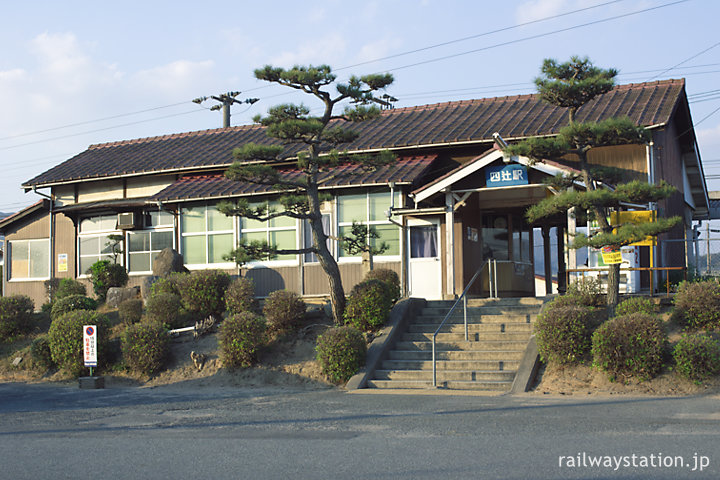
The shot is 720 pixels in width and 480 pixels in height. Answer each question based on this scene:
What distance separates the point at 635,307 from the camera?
43.0 ft

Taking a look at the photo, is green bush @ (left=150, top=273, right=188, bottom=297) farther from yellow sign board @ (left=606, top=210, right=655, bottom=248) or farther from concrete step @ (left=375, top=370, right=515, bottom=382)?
yellow sign board @ (left=606, top=210, right=655, bottom=248)

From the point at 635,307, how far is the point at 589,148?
10.2 feet

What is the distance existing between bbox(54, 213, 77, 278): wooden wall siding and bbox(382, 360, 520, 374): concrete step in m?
14.1

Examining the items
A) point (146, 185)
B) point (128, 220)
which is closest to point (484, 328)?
point (128, 220)

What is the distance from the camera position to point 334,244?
19.3m

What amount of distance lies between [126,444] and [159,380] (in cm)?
662

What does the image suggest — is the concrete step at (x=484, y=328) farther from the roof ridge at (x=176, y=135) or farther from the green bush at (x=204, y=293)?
the roof ridge at (x=176, y=135)

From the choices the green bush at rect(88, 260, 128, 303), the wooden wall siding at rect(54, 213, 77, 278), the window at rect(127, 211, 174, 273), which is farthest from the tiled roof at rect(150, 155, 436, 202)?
the wooden wall siding at rect(54, 213, 77, 278)

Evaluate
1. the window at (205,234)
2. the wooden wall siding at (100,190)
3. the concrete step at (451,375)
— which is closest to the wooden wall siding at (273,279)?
the window at (205,234)

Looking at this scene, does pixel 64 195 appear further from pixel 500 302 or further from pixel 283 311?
pixel 500 302

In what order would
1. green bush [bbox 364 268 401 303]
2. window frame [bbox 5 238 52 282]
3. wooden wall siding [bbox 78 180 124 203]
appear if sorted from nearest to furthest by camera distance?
green bush [bbox 364 268 401 303], wooden wall siding [bbox 78 180 124 203], window frame [bbox 5 238 52 282]

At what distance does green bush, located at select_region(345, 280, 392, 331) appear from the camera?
14.9m

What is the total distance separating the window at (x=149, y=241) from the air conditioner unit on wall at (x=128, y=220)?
0.32 meters

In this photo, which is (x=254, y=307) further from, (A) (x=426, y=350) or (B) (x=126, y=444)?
(B) (x=126, y=444)
